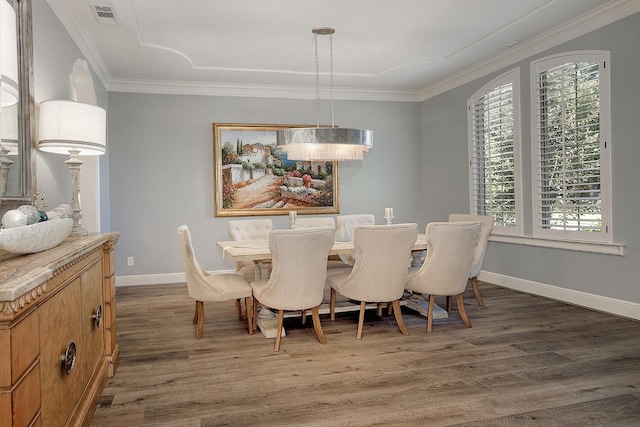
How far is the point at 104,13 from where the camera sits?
12.7 ft

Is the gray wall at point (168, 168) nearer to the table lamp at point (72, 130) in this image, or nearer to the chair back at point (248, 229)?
the chair back at point (248, 229)

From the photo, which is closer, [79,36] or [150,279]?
[79,36]

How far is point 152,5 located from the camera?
3.81m

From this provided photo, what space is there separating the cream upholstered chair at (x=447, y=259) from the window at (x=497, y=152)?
1.79 m

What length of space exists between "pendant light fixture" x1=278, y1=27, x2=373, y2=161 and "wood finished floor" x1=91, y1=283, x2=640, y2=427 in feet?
4.97

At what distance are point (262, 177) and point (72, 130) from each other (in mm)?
3803

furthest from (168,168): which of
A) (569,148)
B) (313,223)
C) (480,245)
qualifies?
(569,148)

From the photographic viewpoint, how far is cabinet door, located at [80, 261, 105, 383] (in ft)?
7.18

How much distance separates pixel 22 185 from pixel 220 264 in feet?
13.0

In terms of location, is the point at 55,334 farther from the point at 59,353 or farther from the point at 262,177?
the point at 262,177

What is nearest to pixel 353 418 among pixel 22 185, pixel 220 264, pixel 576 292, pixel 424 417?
pixel 424 417

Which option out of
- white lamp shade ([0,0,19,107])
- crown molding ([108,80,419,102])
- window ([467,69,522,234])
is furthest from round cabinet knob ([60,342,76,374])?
crown molding ([108,80,419,102])

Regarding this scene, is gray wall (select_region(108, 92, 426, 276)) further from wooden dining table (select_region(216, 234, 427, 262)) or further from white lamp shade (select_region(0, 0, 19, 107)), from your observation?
white lamp shade (select_region(0, 0, 19, 107))

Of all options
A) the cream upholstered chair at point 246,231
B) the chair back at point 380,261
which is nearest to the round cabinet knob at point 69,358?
the chair back at point 380,261
